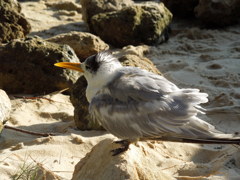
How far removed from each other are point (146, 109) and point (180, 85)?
2713 millimetres

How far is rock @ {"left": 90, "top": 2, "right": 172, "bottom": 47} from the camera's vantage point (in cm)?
754

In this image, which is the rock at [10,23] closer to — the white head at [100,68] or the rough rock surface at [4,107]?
the rough rock surface at [4,107]

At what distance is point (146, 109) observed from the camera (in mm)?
3324

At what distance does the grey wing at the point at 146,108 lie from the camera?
322 cm

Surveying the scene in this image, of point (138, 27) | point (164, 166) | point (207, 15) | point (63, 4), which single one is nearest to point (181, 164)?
point (164, 166)

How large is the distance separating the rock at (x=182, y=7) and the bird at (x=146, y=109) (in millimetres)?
5701

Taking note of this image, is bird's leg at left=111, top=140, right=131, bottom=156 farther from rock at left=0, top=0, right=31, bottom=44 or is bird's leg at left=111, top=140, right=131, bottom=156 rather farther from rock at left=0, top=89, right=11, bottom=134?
rock at left=0, top=0, right=31, bottom=44

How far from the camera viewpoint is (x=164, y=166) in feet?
13.2

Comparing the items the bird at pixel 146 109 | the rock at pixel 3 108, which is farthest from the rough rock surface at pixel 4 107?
the bird at pixel 146 109

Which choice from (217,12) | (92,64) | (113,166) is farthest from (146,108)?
(217,12)

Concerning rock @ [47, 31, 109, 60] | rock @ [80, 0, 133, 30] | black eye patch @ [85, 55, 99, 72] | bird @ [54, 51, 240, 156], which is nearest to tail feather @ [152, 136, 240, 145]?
bird @ [54, 51, 240, 156]

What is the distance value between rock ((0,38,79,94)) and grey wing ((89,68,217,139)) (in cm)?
235

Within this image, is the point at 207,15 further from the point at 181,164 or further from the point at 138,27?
the point at 181,164

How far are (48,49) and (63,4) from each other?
4163 mm
